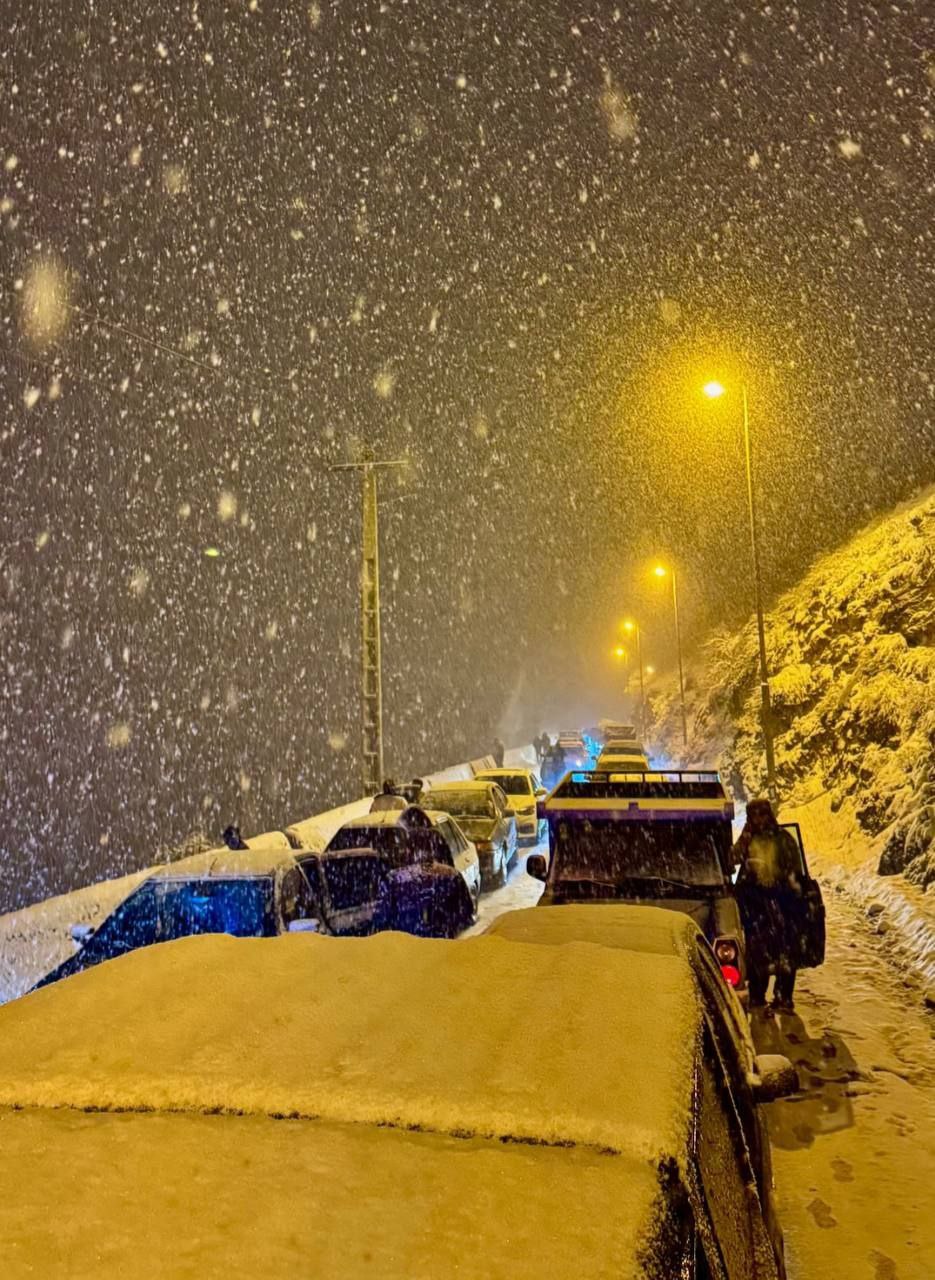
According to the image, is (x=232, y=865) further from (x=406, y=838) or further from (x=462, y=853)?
(x=462, y=853)

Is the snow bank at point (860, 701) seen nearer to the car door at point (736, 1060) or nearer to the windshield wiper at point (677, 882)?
the windshield wiper at point (677, 882)

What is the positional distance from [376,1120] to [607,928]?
Answer: 1.60 metres

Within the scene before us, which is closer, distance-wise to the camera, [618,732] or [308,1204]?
[308,1204]

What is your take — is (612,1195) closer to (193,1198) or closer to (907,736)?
(193,1198)

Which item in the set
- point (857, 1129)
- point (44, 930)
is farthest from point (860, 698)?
point (44, 930)

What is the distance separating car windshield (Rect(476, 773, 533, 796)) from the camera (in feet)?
67.5

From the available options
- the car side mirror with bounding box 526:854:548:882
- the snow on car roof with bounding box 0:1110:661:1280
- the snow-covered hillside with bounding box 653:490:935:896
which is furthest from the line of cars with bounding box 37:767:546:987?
the snow-covered hillside with bounding box 653:490:935:896

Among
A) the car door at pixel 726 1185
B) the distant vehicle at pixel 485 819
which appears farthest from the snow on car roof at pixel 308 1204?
the distant vehicle at pixel 485 819

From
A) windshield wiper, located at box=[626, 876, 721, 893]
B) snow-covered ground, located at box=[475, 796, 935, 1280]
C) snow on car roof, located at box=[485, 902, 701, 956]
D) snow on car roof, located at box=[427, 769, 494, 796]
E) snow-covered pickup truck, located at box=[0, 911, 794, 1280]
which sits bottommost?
snow-covered ground, located at box=[475, 796, 935, 1280]

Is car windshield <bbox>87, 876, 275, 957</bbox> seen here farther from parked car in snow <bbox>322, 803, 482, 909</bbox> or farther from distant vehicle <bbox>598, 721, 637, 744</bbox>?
distant vehicle <bbox>598, 721, 637, 744</bbox>

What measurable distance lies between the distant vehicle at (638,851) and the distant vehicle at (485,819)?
21.3 feet

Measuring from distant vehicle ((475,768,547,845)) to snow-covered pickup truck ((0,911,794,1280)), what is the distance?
16.1 metres

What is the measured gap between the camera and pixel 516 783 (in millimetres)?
20688

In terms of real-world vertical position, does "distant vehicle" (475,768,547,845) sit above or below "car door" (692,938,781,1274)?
below
